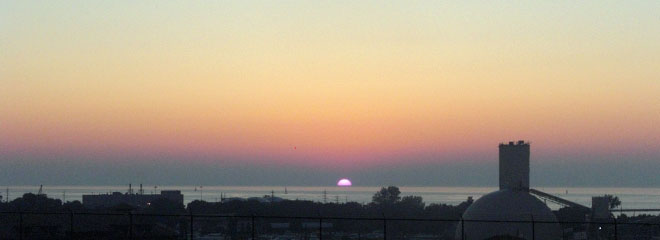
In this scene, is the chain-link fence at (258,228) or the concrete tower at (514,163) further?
the concrete tower at (514,163)

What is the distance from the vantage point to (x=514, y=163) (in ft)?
211

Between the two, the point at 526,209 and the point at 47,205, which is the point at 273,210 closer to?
the point at 47,205

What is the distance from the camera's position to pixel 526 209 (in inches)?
1907

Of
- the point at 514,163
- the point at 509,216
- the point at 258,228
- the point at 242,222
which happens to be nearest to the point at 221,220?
the point at 242,222

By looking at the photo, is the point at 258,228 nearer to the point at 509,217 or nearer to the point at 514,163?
the point at 514,163

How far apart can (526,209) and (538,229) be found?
2375mm

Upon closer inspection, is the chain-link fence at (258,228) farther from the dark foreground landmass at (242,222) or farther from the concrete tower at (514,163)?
the concrete tower at (514,163)

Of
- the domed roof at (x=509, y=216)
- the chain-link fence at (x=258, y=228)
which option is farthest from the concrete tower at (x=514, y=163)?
the domed roof at (x=509, y=216)

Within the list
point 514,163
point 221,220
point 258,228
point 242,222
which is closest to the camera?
point 514,163

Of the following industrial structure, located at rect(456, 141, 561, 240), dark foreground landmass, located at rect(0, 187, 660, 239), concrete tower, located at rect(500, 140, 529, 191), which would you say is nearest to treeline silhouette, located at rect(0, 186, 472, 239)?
dark foreground landmass, located at rect(0, 187, 660, 239)

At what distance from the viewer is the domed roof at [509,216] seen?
4569cm

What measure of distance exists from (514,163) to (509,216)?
661 inches

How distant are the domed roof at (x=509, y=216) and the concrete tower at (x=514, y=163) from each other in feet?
40.8

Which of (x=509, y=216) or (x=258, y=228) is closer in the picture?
(x=509, y=216)
